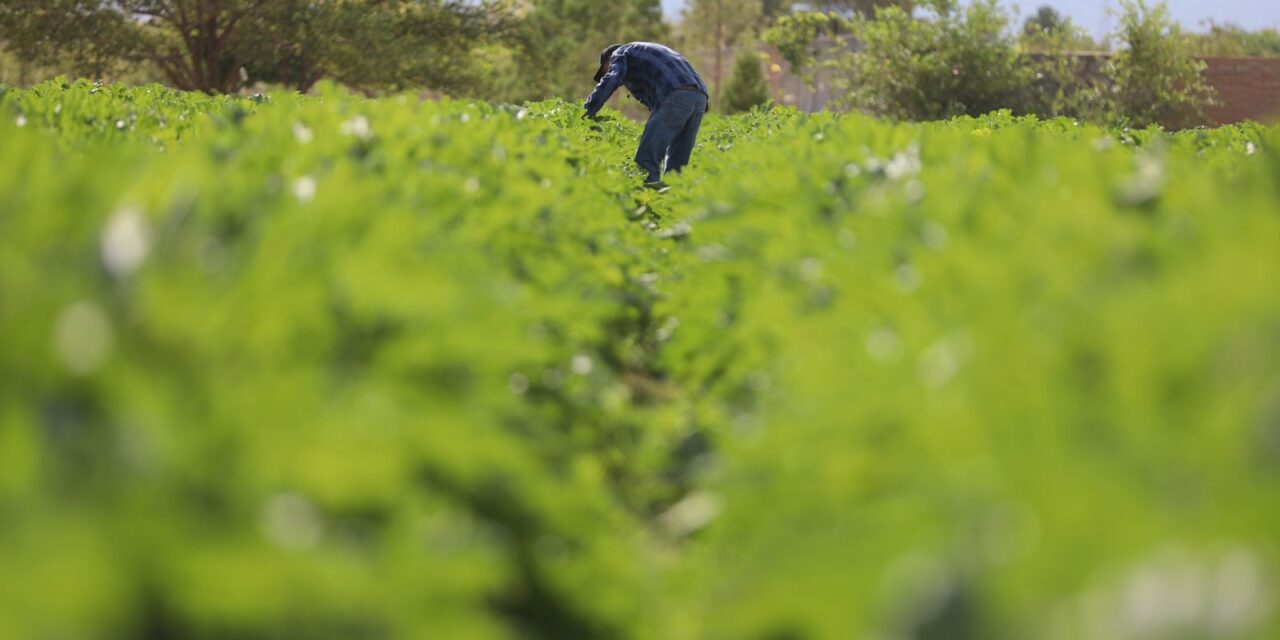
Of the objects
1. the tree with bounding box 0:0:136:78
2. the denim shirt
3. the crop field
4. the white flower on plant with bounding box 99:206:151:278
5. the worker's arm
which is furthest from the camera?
the tree with bounding box 0:0:136:78

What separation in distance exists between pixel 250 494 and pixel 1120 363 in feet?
4.26

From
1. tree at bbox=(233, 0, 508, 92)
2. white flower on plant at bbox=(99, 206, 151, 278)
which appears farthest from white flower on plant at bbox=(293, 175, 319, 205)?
tree at bbox=(233, 0, 508, 92)

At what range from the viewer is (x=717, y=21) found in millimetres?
74188

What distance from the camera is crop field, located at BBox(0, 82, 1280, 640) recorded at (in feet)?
4.85

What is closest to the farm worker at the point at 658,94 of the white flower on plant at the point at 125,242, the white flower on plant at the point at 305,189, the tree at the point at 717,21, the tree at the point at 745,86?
the white flower on plant at the point at 305,189

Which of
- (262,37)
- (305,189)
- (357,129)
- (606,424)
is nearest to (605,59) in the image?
(357,129)

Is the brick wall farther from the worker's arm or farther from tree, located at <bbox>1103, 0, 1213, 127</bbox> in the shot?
the worker's arm

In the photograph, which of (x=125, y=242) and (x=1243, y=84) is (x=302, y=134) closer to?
(x=125, y=242)

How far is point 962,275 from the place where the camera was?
9.40ft

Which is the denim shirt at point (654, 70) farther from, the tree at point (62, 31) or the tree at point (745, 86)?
the tree at point (745, 86)

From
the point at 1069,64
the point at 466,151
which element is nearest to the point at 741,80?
the point at 1069,64

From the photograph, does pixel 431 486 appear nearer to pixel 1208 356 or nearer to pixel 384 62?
pixel 1208 356

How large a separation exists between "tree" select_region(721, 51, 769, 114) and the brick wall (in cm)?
1767

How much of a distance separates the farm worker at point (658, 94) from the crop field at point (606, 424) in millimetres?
7683
